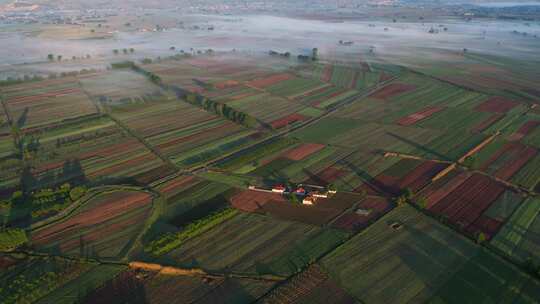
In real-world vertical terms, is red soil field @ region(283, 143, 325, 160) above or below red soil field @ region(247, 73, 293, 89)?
below

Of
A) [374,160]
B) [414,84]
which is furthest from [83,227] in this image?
[414,84]

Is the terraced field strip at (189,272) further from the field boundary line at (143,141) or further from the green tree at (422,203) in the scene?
the field boundary line at (143,141)

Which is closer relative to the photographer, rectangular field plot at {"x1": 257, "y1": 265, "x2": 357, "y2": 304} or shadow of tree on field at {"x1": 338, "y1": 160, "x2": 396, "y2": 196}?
rectangular field plot at {"x1": 257, "y1": 265, "x2": 357, "y2": 304}

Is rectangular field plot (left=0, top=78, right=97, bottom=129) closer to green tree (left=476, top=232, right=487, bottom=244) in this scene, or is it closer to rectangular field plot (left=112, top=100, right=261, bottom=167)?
rectangular field plot (left=112, top=100, right=261, bottom=167)

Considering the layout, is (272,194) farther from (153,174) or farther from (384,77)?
(384,77)

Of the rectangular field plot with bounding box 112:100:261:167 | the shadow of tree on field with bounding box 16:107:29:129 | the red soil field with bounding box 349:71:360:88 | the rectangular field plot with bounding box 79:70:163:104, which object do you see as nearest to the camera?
the rectangular field plot with bounding box 112:100:261:167

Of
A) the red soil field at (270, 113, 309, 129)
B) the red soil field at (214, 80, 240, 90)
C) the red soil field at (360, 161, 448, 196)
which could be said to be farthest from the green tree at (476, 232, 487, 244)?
the red soil field at (214, 80, 240, 90)

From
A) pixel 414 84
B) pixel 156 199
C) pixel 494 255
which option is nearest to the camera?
pixel 494 255

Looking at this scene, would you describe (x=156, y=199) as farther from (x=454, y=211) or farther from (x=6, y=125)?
(x=6, y=125)
